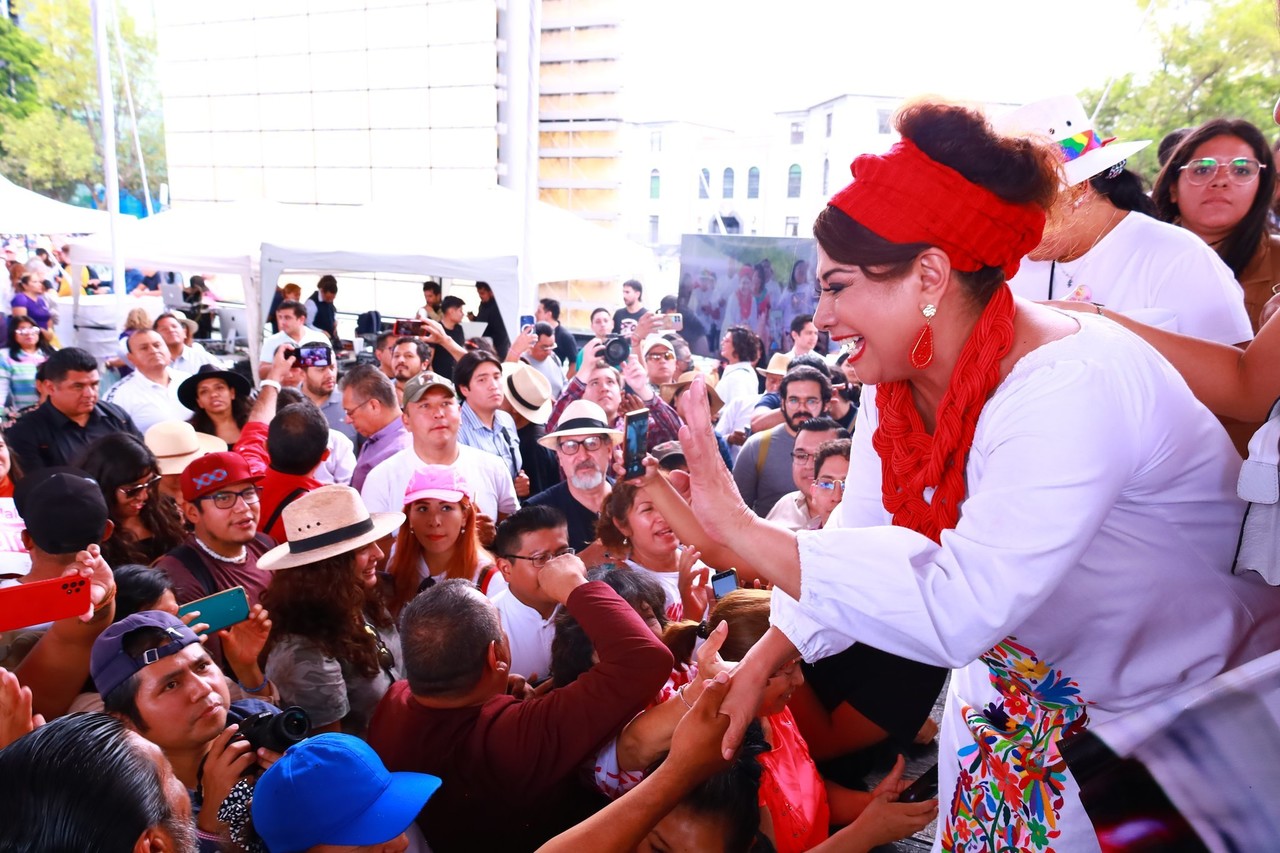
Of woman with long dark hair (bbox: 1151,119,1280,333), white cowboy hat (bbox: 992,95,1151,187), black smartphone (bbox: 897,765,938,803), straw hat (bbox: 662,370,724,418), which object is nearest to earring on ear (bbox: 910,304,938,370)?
white cowboy hat (bbox: 992,95,1151,187)

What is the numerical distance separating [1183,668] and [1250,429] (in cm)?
64

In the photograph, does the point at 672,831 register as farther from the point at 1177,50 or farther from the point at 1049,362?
the point at 1177,50

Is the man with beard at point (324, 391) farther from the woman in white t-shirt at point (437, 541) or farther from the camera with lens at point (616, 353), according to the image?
the woman in white t-shirt at point (437, 541)

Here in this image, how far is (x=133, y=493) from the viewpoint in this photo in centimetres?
366

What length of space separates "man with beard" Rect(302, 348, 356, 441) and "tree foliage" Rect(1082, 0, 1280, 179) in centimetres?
2172

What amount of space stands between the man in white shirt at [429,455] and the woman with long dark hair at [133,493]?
2.88 feet

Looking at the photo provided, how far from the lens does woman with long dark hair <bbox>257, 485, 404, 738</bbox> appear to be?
8.53 ft

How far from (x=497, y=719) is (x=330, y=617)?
36.2 inches

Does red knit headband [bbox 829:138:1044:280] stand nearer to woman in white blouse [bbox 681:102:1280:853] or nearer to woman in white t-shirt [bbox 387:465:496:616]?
woman in white blouse [bbox 681:102:1280:853]

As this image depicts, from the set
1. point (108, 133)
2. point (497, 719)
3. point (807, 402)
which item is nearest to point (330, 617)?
point (497, 719)

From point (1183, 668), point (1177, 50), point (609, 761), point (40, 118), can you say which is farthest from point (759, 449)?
point (40, 118)

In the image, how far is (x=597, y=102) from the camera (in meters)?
14.4

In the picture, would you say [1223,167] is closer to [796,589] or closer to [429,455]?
[796,589]

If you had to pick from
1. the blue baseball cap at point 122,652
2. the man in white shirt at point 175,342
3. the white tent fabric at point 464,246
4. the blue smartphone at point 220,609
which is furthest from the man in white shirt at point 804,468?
the man in white shirt at point 175,342
